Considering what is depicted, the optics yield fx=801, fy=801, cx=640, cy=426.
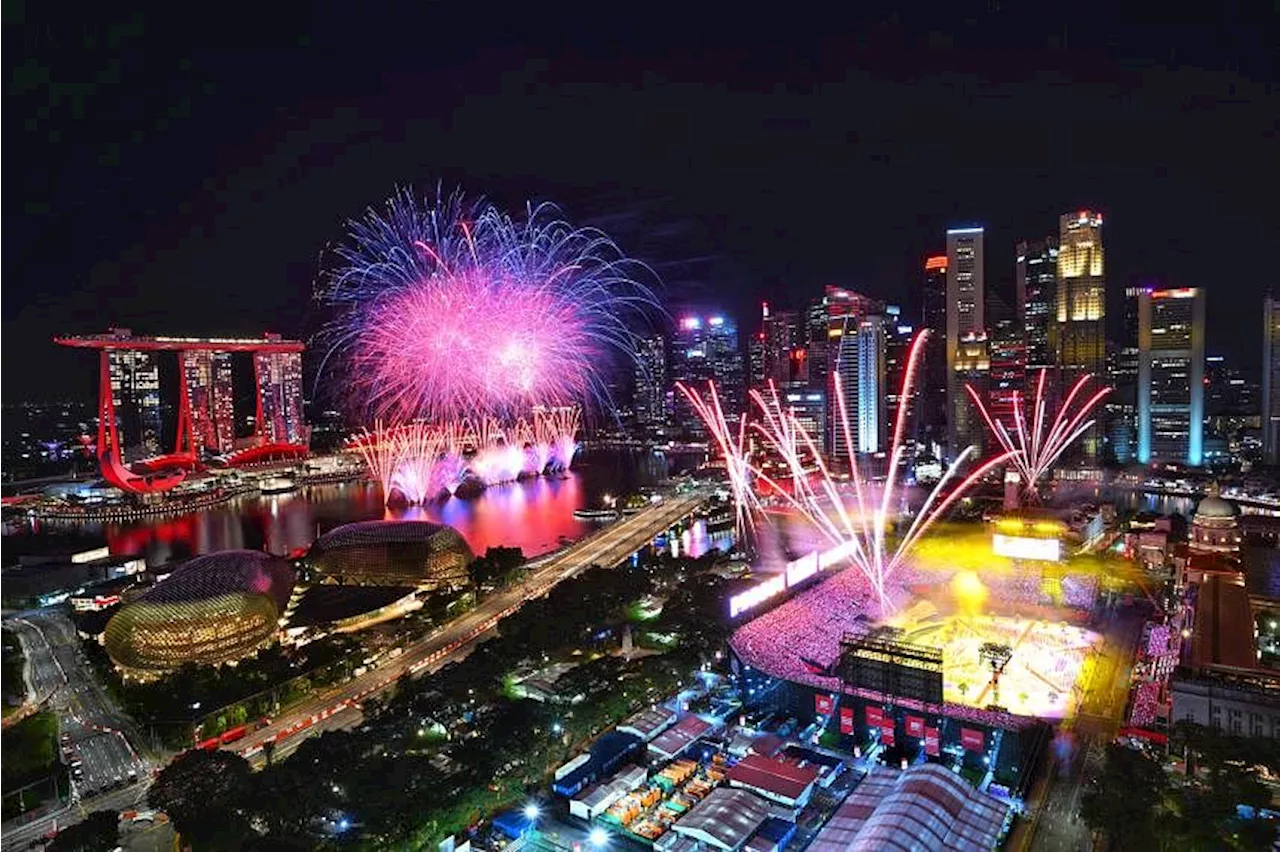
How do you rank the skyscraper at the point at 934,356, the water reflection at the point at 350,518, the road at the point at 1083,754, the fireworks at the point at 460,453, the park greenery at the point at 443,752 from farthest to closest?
the skyscraper at the point at 934,356, the fireworks at the point at 460,453, the water reflection at the point at 350,518, the road at the point at 1083,754, the park greenery at the point at 443,752

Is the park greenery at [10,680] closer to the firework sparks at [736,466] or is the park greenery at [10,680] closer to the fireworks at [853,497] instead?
the firework sparks at [736,466]

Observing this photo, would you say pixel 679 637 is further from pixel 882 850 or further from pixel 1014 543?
pixel 1014 543

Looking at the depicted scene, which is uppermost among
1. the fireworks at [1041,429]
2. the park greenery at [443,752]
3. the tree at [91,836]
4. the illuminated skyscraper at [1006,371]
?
the illuminated skyscraper at [1006,371]

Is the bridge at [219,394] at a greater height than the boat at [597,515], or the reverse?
the bridge at [219,394]

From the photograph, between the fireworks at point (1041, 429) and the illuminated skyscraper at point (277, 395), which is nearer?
the fireworks at point (1041, 429)

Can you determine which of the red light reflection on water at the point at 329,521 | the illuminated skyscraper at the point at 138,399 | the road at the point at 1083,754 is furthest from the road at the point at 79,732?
the illuminated skyscraper at the point at 138,399

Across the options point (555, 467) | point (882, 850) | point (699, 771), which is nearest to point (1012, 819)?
point (882, 850)

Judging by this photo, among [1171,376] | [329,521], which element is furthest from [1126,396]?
[329,521]
